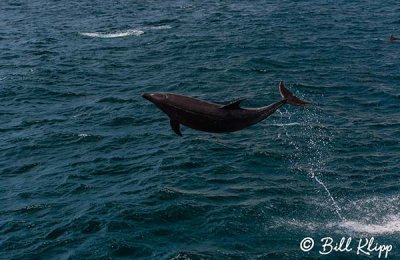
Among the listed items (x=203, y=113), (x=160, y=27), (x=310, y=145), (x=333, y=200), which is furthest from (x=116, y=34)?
(x=203, y=113)

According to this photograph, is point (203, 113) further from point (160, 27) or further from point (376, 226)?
point (160, 27)

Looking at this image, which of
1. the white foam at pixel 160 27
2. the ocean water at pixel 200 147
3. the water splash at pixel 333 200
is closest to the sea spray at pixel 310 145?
the water splash at pixel 333 200

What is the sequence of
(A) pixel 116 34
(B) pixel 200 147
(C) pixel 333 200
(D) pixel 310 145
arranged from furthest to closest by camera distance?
(A) pixel 116 34 → (B) pixel 200 147 → (D) pixel 310 145 → (C) pixel 333 200

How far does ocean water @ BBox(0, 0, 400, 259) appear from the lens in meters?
26.1

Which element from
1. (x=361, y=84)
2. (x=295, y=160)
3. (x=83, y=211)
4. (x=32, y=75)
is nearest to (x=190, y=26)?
(x=32, y=75)

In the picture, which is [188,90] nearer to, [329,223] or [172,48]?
[172,48]

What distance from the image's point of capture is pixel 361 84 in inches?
1753

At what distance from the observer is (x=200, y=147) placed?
35.2m

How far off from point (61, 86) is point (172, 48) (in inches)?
562

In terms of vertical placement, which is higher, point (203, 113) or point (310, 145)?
point (203, 113)

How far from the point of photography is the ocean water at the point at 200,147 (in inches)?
1027

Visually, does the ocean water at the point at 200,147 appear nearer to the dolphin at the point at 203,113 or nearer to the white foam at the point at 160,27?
the white foam at the point at 160,27

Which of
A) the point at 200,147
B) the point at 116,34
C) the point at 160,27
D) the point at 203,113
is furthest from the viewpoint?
the point at 160,27

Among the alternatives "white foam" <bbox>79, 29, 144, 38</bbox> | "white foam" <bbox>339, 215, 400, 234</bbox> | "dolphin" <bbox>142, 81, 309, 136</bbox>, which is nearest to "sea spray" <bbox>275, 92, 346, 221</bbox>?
"white foam" <bbox>339, 215, 400, 234</bbox>
